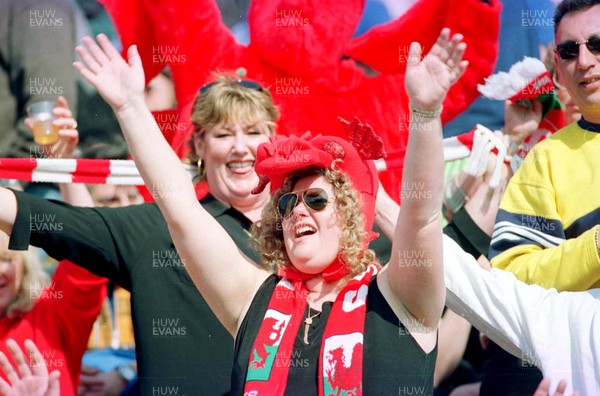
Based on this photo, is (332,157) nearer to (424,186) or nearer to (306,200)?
(306,200)

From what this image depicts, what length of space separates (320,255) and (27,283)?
4.95 ft

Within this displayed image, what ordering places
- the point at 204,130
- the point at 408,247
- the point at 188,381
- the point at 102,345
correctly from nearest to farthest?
the point at 408,247 < the point at 188,381 < the point at 204,130 < the point at 102,345

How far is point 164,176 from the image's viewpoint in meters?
2.25

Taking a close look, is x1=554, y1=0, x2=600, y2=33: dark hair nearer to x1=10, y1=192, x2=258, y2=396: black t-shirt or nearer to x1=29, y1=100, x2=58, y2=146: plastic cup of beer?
x1=10, y1=192, x2=258, y2=396: black t-shirt

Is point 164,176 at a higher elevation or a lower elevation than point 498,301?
higher

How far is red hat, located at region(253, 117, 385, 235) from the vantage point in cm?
239

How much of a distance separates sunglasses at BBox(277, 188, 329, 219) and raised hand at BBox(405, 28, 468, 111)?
399 millimetres

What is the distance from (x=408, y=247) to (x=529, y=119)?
5.41 feet

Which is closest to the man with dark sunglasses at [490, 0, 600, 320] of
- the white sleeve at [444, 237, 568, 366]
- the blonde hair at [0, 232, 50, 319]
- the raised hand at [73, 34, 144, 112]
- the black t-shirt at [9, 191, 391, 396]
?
the white sleeve at [444, 237, 568, 366]

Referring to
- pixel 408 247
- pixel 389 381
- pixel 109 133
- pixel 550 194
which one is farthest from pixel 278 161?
pixel 109 133

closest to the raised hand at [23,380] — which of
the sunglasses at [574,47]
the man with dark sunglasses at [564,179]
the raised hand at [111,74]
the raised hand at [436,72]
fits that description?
the raised hand at [111,74]

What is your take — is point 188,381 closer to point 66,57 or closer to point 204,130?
point 204,130

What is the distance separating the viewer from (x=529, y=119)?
364cm

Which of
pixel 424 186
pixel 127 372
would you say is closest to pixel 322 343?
pixel 424 186
